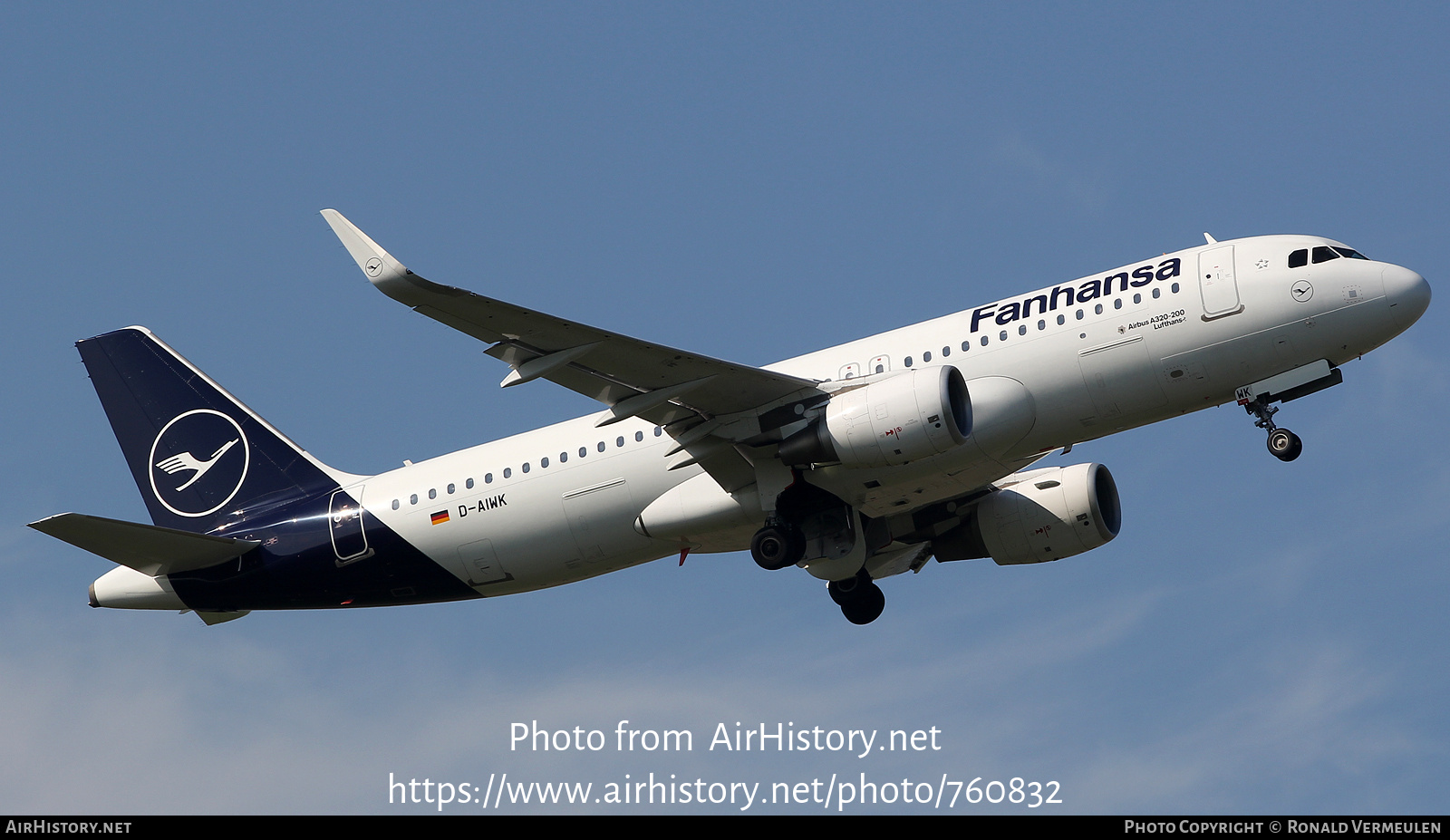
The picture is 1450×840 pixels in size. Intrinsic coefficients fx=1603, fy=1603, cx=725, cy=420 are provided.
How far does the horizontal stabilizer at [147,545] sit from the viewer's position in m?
32.3

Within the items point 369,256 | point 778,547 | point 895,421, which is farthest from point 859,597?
point 369,256

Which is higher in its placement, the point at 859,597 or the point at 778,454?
the point at 778,454

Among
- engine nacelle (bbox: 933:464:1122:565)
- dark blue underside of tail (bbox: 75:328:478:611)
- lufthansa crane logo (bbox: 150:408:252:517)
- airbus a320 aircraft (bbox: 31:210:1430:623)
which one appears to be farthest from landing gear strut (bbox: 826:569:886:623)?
lufthansa crane logo (bbox: 150:408:252:517)

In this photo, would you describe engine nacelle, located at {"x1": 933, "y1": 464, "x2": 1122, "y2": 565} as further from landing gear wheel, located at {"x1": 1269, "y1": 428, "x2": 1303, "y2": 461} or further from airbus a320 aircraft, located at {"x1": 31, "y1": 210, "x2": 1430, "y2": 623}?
landing gear wheel, located at {"x1": 1269, "y1": 428, "x2": 1303, "y2": 461}

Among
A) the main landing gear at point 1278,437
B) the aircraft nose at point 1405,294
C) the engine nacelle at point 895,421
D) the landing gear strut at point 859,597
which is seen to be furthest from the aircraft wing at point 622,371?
the aircraft nose at point 1405,294

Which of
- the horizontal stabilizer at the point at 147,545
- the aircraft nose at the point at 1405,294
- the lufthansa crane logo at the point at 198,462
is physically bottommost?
the horizontal stabilizer at the point at 147,545

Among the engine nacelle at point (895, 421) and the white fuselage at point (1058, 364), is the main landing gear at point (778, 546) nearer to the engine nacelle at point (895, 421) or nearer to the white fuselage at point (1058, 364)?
the white fuselage at point (1058, 364)

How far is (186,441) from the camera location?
37.8m

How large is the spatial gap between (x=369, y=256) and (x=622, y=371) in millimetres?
5445

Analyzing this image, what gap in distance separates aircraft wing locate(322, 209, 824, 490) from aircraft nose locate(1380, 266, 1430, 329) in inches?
430

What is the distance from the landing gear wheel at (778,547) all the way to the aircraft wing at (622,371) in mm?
1246

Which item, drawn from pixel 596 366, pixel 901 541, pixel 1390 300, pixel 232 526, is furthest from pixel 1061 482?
Result: pixel 232 526

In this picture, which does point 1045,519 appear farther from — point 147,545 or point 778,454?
point 147,545

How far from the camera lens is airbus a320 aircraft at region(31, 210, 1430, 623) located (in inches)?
1190
